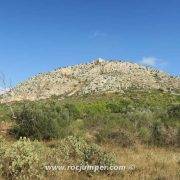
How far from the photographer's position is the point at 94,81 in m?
72.6

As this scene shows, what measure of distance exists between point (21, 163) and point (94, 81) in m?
60.5

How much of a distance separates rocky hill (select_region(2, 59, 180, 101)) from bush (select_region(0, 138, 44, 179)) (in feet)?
180

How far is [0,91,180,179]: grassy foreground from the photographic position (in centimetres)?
1270

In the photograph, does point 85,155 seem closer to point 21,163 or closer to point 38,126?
point 21,163

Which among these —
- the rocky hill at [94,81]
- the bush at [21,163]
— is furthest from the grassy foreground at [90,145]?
the rocky hill at [94,81]

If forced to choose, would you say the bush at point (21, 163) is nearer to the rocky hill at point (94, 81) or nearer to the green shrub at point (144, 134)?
the green shrub at point (144, 134)

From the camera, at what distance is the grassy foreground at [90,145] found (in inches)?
500

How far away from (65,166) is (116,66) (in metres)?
67.5

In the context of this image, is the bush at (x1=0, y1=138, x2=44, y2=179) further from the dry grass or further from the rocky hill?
the rocky hill

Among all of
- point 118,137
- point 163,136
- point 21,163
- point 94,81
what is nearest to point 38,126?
point 118,137

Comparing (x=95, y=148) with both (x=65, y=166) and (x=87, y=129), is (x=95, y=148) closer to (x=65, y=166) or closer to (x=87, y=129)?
(x=65, y=166)

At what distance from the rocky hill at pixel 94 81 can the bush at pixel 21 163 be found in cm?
5474

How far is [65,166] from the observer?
13.6 m

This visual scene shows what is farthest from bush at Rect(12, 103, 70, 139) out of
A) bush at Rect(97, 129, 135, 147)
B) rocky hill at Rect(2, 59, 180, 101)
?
rocky hill at Rect(2, 59, 180, 101)
